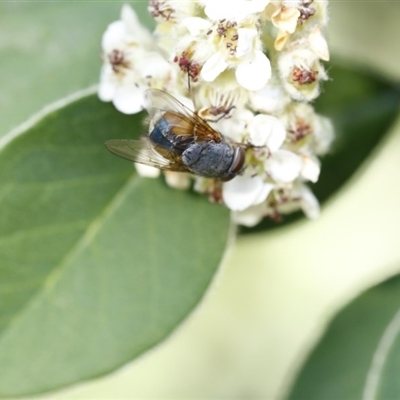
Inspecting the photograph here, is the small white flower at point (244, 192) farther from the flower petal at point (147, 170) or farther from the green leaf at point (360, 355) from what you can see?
the green leaf at point (360, 355)

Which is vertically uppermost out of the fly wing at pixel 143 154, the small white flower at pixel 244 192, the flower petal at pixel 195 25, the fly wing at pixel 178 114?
→ the flower petal at pixel 195 25

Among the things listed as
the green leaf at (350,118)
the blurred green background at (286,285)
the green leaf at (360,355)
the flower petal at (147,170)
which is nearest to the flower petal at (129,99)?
the flower petal at (147,170)

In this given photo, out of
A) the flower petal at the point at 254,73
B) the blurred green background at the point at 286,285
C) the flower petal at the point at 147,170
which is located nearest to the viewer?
the flower petal at the point at 254,73

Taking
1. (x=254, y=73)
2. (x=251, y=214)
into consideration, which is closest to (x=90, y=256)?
(x=251, y=214)

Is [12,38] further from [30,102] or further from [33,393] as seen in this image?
[33,393]

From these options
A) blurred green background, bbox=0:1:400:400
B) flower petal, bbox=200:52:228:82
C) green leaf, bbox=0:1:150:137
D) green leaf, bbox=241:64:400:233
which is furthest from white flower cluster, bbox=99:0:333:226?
blurred green background, bbox=0:1:400:400

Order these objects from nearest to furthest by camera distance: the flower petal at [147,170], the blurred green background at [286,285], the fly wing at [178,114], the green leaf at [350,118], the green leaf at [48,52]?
the fly wing at [178,114], the flower petal at [147,170], the green leaf at [48,52], the green leaf at [350,118], the blurred green background at [286,285]

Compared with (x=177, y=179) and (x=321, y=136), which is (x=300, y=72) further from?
(x=177, y=179)

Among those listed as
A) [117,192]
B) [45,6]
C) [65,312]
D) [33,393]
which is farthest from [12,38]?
[33,393]
